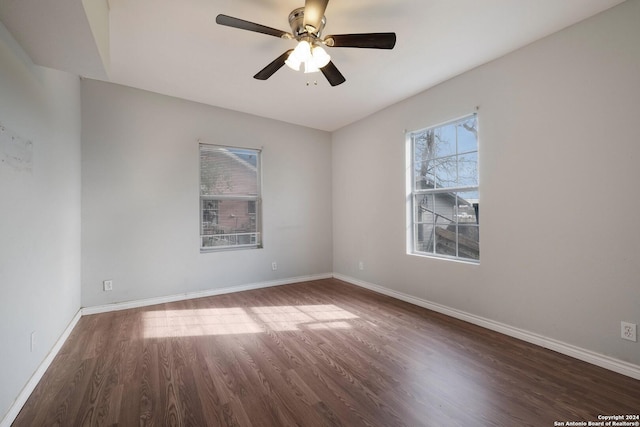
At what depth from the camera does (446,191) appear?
10.5 ft

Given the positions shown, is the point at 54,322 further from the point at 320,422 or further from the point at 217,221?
the point at 320,422

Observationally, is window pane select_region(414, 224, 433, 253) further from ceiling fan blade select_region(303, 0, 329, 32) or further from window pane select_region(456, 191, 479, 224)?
ceiling fan blade select_region(303, 0, 329, 32)

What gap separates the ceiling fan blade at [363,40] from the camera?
188 cm

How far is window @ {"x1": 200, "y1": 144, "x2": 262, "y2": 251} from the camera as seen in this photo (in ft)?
12.9

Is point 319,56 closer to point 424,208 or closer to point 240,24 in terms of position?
point 240,24

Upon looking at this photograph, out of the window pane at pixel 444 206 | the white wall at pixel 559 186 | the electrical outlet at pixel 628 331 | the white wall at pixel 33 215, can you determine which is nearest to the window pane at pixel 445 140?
the white wall at pixel 559 186

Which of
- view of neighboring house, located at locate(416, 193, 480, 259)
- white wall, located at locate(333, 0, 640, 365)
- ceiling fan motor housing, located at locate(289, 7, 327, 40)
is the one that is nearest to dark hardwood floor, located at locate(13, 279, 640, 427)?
white wall, located at locate(333, 0, 640, 365)

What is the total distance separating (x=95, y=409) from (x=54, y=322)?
3.71 ft

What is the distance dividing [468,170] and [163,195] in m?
3.77

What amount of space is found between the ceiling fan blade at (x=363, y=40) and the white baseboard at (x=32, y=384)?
3037 millimetres

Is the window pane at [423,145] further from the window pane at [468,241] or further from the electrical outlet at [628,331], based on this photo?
the electrical outlet at [628,331]

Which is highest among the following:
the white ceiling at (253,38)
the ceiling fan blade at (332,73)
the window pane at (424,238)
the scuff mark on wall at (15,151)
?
the white ceiling at (253,38)

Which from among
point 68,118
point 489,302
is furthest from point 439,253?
point 68,118

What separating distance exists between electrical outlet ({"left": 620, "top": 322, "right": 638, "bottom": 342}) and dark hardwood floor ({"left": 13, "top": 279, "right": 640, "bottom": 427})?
0.94ft
